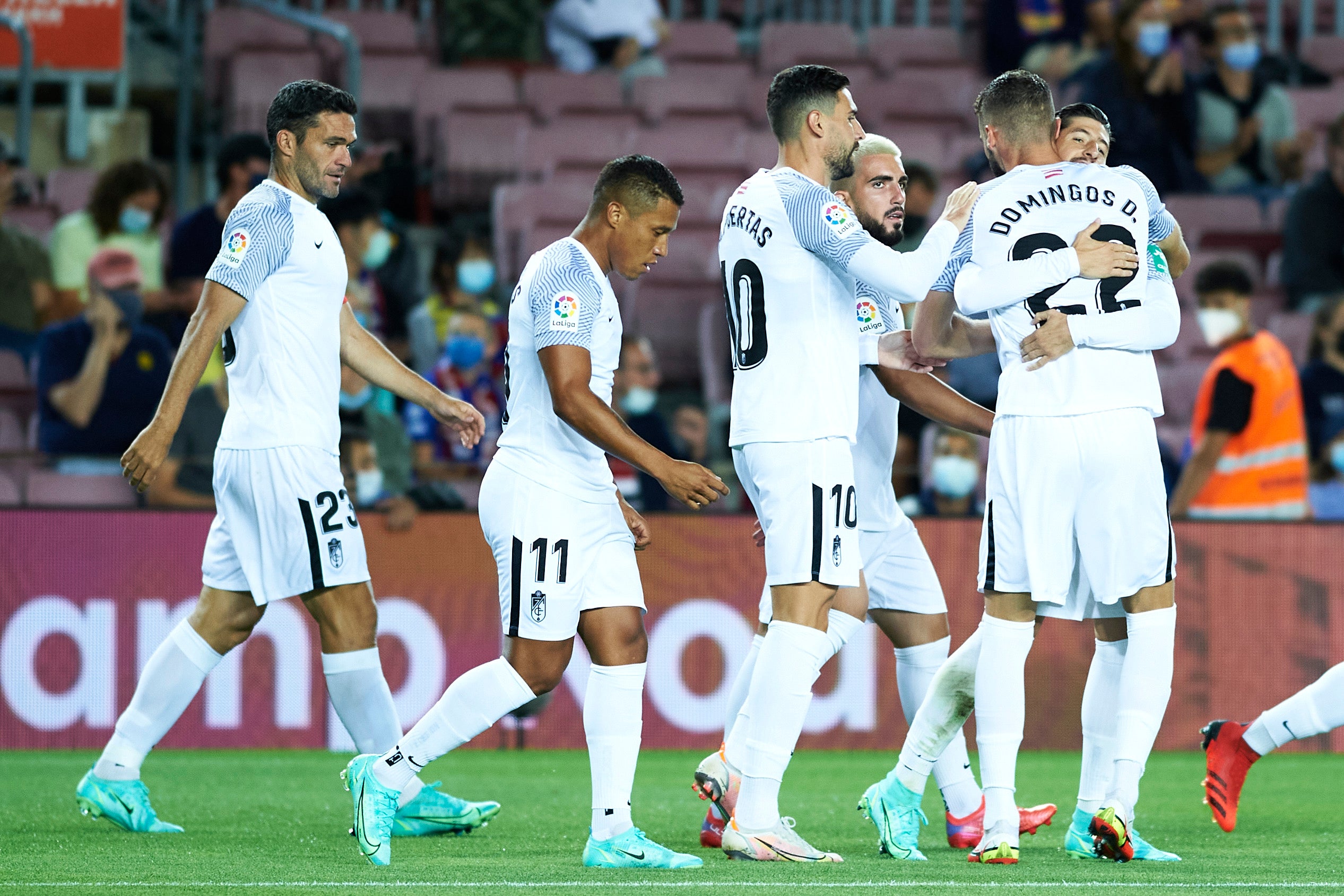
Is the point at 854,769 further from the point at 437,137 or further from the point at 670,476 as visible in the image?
the point at 437,137

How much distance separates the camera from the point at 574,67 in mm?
14492

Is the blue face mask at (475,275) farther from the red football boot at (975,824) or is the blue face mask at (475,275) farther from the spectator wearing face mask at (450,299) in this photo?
the red football boot at (975,824)

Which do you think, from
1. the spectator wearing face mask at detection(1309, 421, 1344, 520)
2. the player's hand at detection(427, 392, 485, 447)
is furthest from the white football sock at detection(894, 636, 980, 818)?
the spectator wearing face mask at detection(1309, 421, 1344, 520)

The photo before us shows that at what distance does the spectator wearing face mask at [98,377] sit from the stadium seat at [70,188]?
120 inches

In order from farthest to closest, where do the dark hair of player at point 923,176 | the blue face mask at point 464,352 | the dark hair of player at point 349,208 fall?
the dark hair of player at point 349,208, the blue face mask at point 464,352, the dark hair of player at point 923,176

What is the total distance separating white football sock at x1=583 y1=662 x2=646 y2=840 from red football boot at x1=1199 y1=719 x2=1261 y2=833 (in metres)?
1.95

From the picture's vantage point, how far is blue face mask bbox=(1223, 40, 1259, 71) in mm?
13289

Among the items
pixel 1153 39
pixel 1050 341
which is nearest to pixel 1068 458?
pixel 1050 341

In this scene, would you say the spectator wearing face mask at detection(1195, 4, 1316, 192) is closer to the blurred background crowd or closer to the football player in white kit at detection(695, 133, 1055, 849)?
the blurred background crowd

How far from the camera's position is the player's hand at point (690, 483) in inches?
185

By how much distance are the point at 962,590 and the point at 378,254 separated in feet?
13.7

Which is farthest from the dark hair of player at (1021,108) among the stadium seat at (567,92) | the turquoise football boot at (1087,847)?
the stadium seat at (567,92)

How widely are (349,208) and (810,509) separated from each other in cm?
602

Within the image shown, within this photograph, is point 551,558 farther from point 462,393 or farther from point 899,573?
point 462,393
